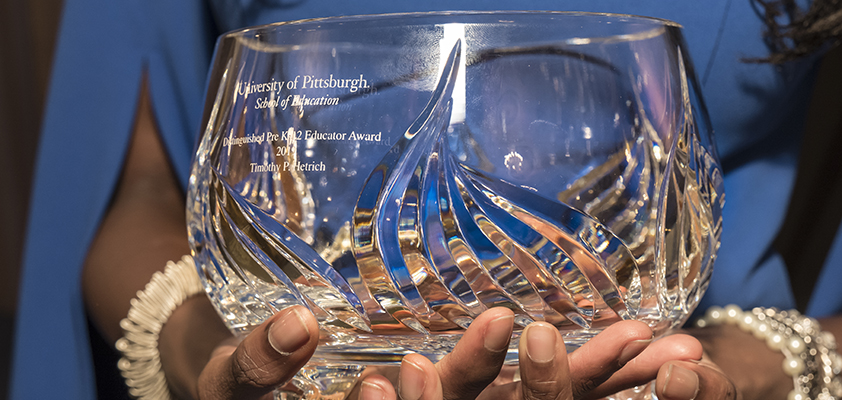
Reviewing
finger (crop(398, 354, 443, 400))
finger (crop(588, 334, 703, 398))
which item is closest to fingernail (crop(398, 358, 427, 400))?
finger (crop(398, 354, 443, 400))

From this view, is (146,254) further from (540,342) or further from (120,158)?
(540,342)

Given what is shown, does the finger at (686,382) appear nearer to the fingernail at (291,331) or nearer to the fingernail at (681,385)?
the fingernail at (681,385)

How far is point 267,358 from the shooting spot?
0.91 ft

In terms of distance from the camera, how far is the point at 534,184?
0.76 ft

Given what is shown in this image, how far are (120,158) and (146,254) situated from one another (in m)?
0.09

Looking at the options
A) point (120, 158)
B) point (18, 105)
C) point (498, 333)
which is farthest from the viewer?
point (18, 105)

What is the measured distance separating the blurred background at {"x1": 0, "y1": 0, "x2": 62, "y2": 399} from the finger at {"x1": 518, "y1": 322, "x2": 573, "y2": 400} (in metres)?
1.54

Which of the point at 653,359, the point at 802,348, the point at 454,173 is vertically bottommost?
the point at 802,348

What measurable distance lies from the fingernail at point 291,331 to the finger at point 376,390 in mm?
37

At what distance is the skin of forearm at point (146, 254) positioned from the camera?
1.69ft

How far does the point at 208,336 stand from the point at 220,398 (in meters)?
0.19

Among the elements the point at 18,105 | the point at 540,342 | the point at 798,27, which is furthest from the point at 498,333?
the point at 18,105

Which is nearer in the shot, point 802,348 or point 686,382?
point 686,382

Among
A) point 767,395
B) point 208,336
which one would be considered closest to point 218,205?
point 208,336
